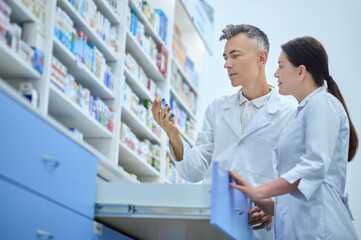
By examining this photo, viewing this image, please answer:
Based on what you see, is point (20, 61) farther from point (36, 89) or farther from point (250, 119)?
point (250, 119)

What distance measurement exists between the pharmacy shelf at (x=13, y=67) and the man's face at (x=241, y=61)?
104 centimetres

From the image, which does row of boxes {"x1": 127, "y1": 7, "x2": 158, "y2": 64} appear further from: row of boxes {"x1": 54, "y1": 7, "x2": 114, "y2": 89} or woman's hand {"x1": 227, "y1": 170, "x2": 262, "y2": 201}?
woman's hand {"x1": 227, "y1": 170, "x2": 262, "y2": 201}

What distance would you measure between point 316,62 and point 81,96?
6.61 feet

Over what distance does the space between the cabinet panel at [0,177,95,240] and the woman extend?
664 millimetres

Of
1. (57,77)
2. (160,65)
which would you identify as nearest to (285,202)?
(57,77)

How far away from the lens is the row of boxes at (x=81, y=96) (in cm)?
356

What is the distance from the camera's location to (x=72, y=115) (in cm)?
402

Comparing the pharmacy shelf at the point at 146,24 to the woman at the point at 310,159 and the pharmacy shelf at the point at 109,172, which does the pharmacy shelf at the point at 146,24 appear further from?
the woman at the point at 310,159

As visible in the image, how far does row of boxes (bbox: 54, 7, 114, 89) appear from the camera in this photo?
3.64 metres

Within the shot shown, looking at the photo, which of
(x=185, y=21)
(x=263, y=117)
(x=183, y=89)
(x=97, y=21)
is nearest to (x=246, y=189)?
(x=263, y=117)

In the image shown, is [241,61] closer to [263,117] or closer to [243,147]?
[263,117]

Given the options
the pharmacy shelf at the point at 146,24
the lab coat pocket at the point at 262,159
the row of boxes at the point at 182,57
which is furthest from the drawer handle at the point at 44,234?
the row of boxes at the point at 182,57

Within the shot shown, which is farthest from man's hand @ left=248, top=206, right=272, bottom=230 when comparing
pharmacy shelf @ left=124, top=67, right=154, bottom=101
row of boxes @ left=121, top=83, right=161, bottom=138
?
pharmacy shelf @ left=124, top=67, right=154, bottom=101

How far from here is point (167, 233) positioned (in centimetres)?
251
